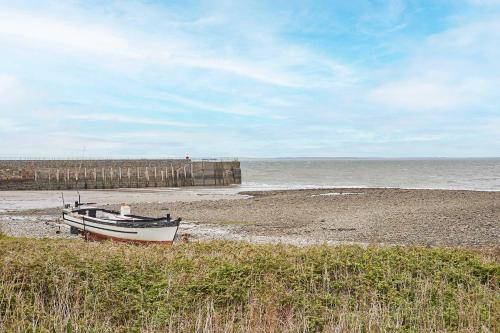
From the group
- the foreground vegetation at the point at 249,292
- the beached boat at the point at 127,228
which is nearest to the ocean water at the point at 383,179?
the beached boat at the point at 127,228

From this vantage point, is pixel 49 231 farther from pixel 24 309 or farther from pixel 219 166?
pixel 219 166

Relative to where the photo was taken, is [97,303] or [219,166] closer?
[97,303]

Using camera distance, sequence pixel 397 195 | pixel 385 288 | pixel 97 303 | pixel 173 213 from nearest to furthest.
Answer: pixel 97 303
pixel 385 288
pixel 173 213
pixel 397 195

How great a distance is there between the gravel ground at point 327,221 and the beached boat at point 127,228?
1340 mm

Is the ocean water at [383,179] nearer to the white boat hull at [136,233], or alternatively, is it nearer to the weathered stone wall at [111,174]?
the weathered stone wall at [111,174]

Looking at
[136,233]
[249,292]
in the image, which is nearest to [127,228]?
[136,233]

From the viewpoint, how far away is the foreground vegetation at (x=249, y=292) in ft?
25.1

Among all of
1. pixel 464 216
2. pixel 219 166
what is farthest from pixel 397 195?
pixel 219 166

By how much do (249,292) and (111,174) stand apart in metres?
59.9

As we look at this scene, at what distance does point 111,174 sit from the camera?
215 ft

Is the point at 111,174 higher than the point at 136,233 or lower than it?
higher

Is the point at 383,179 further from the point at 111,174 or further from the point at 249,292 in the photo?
the point at 249,292

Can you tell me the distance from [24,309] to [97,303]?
44.5 inches

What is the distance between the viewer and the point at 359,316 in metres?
7.59
